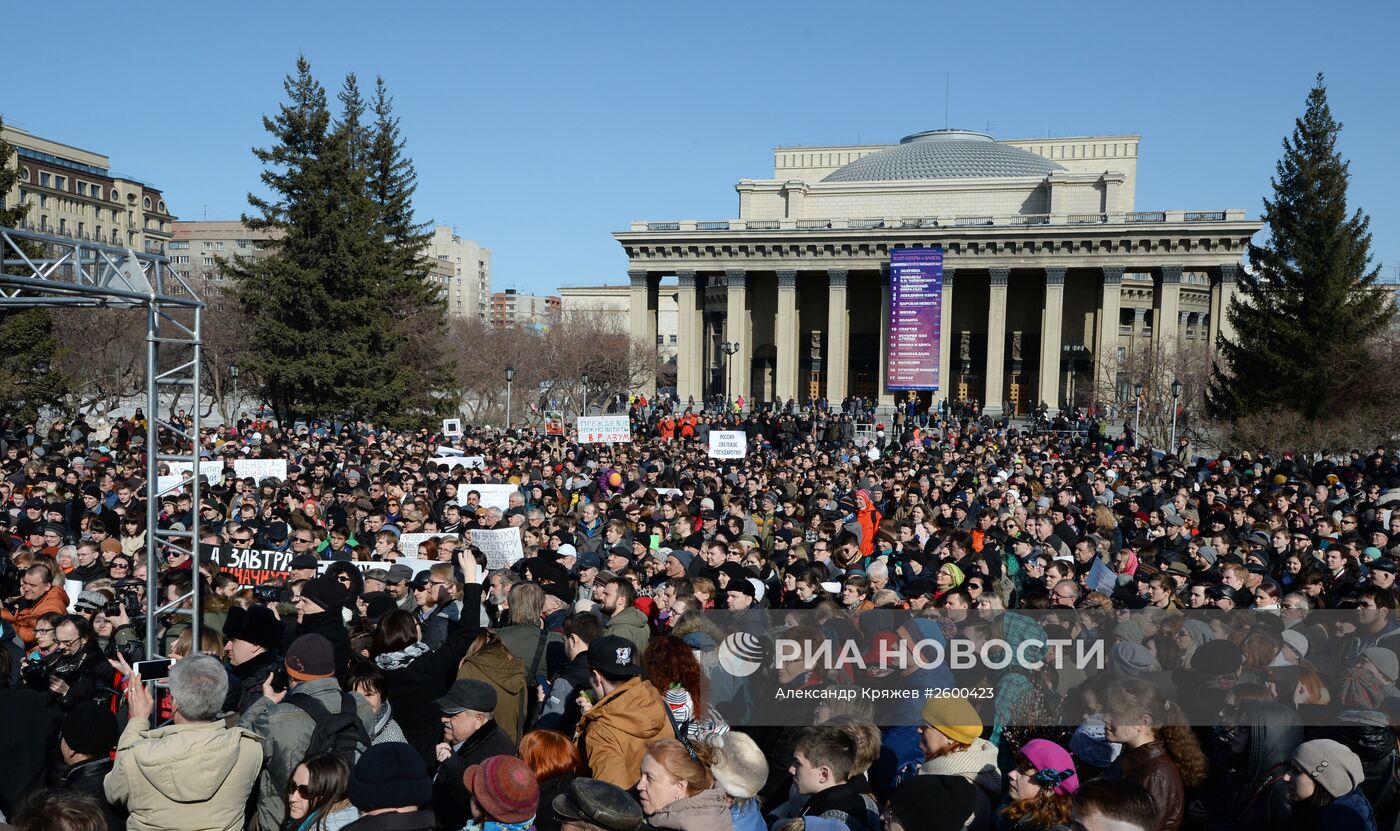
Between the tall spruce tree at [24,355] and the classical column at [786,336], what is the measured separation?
39.1 metres

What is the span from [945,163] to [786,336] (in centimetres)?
1844

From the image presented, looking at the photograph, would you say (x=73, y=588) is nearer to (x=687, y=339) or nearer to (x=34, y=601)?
(x=34, y=601)

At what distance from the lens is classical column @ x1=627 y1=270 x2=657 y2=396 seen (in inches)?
2447

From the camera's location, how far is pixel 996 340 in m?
59.4

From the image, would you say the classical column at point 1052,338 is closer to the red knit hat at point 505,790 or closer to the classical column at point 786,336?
the classical column at point 786,336

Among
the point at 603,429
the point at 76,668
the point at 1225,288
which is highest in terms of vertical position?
the point at 1225,288

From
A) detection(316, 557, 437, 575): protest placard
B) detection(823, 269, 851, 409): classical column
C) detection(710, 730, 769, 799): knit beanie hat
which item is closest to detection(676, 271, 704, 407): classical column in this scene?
detection(823, 269, 851, 409): classical column

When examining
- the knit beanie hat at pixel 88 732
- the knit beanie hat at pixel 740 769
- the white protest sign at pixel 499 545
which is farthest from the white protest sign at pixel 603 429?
the knit beanie hat at pixel 740 769

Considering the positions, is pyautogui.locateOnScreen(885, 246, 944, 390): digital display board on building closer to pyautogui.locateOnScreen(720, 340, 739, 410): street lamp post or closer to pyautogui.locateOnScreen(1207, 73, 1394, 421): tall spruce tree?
pyautogui.locateOnScreen(720, 340, 739, 410): street lamp post

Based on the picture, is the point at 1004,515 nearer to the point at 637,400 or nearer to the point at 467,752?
the point at 467,752

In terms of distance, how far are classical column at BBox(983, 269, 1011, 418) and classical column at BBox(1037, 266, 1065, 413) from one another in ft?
7.47

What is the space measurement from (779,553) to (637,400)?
40091mm

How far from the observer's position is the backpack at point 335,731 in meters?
5.10

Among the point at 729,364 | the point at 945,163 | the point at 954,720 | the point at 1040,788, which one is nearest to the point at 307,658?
the point at 954,720
